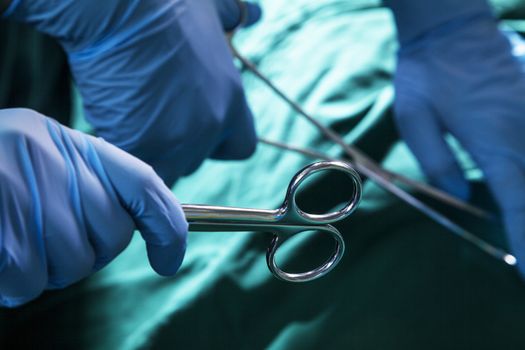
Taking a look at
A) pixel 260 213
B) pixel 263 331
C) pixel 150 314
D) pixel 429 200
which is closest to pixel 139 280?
pixel 150 314

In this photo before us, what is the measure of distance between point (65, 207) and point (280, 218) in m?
0.20

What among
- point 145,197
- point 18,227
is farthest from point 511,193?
point 18,227

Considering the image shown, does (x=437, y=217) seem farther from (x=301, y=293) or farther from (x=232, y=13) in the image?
(x=232, y=13)

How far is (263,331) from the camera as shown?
796mm

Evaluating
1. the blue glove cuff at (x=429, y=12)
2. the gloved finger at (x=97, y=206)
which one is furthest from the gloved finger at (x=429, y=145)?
the gloved finger at (x=97, y=206)

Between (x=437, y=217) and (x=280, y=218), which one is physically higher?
(x=280, y=218)

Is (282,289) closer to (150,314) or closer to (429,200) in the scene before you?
(150,314)

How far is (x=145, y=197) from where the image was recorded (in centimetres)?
54

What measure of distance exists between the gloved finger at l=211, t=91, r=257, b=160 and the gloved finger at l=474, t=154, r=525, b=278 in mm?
388

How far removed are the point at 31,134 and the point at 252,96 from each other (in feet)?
2.48

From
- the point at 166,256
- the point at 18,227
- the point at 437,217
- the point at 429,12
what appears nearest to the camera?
the point at 18,227

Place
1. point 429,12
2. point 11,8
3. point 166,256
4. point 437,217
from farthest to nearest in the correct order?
point 429,12 → point 437,217 → point 11,8 → point 166,256

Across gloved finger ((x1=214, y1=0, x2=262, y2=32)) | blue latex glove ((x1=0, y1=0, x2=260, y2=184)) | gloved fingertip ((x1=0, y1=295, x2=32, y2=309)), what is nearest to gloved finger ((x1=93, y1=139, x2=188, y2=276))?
gloved fingertip ((x1=0, y1=295, x2=32, y2=309))

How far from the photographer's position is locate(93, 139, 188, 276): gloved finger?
539 mm
